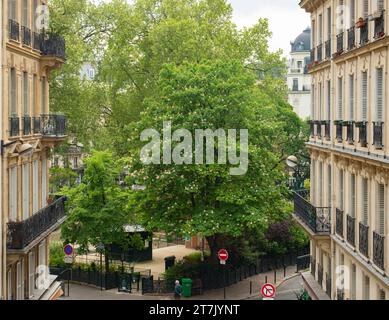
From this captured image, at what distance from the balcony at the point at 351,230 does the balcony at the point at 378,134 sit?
12.4 ft

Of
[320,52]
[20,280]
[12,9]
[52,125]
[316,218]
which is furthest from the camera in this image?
[320,52]

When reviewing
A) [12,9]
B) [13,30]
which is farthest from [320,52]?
[13,30]

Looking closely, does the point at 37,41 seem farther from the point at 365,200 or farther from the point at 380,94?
the point at 365,200

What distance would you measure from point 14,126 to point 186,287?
1637cm

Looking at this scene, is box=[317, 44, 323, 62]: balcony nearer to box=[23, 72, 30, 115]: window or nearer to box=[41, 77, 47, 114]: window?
box=[41, 77, 47, 114]: window

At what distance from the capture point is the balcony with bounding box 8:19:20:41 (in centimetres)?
2400

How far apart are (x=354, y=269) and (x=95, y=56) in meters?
34.8

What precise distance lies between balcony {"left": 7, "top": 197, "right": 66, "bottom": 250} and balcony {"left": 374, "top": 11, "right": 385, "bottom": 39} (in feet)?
38.4

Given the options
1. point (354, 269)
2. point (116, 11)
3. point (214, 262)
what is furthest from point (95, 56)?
point (354, 269)

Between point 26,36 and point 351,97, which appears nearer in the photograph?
point 26,36

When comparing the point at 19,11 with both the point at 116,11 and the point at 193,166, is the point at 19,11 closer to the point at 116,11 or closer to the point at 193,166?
the point at 193,166

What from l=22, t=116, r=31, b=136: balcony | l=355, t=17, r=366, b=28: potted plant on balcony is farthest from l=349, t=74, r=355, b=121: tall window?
l=22, t=116, r=31, b=136: balcony

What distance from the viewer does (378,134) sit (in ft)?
72.3

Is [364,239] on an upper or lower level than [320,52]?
lower
